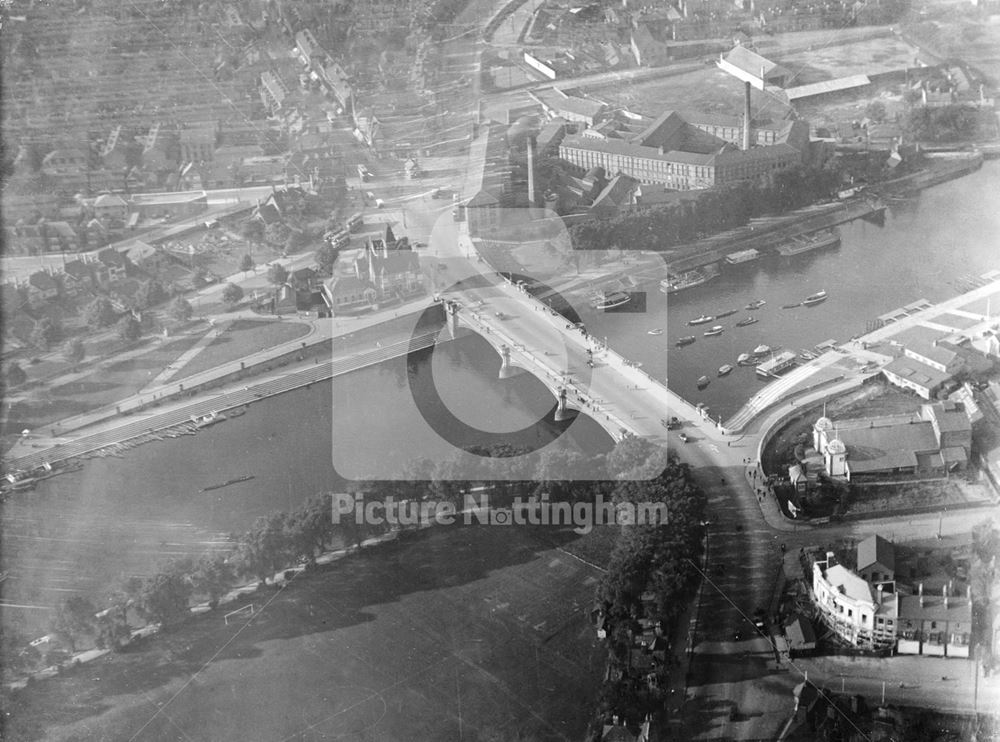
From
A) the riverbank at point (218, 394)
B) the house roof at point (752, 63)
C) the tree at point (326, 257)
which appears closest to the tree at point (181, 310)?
the riverbank at point (218, 394)

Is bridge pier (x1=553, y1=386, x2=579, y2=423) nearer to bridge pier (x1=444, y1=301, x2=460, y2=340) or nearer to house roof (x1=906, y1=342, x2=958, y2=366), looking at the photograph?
bridge pier (x1=444, y1=301, x2=460, y2=340)

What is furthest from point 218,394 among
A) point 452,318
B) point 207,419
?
point 452,318

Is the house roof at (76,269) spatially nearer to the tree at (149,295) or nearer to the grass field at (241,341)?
the tree at (149,295)

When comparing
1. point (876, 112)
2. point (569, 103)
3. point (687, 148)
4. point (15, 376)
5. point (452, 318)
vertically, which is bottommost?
point (15, 376)

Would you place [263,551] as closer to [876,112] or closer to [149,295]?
[149,295]

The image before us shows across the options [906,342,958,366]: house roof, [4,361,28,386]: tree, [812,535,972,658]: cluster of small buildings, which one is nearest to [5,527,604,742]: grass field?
[812,535,972,658]: cluster of small buildings
